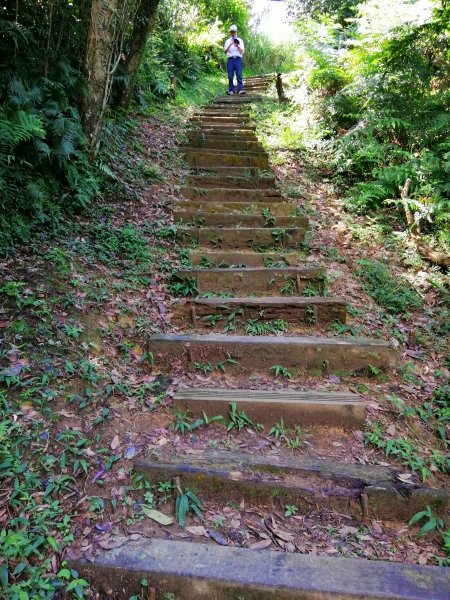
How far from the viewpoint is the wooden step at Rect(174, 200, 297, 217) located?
582cm

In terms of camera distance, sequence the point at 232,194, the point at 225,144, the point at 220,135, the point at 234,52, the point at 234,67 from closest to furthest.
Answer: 1. the point at 232,194
2. the point at 225,144
3. the point at 220,135
4. the point at 234,52
5. the point at 234,67

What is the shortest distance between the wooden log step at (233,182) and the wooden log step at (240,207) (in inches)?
31.4

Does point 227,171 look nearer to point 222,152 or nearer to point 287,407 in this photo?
point 222,152

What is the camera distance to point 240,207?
5906mm

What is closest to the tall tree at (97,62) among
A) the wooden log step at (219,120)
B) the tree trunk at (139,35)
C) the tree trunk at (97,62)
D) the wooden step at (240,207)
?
the tree trunk at (97,62)

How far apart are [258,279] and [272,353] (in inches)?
46.0

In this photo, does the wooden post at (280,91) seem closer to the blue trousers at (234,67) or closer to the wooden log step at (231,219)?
the blue trousers at (234,67)

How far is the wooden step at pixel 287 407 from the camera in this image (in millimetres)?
2967

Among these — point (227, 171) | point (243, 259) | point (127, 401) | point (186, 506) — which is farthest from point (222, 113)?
point (186, 506)

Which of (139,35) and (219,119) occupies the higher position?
(139,35)

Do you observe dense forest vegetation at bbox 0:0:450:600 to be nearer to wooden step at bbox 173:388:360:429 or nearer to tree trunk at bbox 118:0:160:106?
tree trunk at bbox 118:0:160:106

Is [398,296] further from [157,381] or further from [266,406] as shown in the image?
[157,381]

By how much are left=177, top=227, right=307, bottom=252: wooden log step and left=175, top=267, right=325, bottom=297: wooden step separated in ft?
2.69

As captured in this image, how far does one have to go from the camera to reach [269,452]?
277 centimetres
